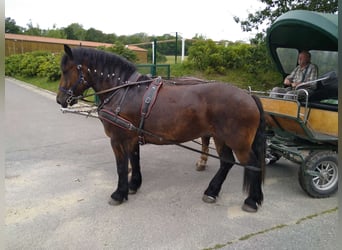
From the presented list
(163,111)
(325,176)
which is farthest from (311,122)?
(163,111)

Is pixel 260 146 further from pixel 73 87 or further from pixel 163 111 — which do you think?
pixel 73 87

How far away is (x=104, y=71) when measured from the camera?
3641 mm

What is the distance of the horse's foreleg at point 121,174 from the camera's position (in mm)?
3586

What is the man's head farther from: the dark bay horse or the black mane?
the black mane

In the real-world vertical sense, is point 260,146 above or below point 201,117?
below

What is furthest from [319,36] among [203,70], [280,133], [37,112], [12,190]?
[37,112]

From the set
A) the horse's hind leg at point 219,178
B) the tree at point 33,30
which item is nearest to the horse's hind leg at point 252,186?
the horse's hind leg at point 219,178

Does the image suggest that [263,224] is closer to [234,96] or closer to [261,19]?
[234,96]

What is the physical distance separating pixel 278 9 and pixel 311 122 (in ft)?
16.8

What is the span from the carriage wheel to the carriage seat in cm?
66

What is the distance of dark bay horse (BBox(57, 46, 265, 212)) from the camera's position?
131 inches

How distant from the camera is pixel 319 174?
370 centimetres

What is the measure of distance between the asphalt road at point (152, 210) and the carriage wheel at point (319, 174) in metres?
0.13

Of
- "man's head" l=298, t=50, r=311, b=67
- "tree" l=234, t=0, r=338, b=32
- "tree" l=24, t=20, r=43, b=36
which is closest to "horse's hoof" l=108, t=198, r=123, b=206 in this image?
"man's head" l=298, t=50, r=311, b=67
